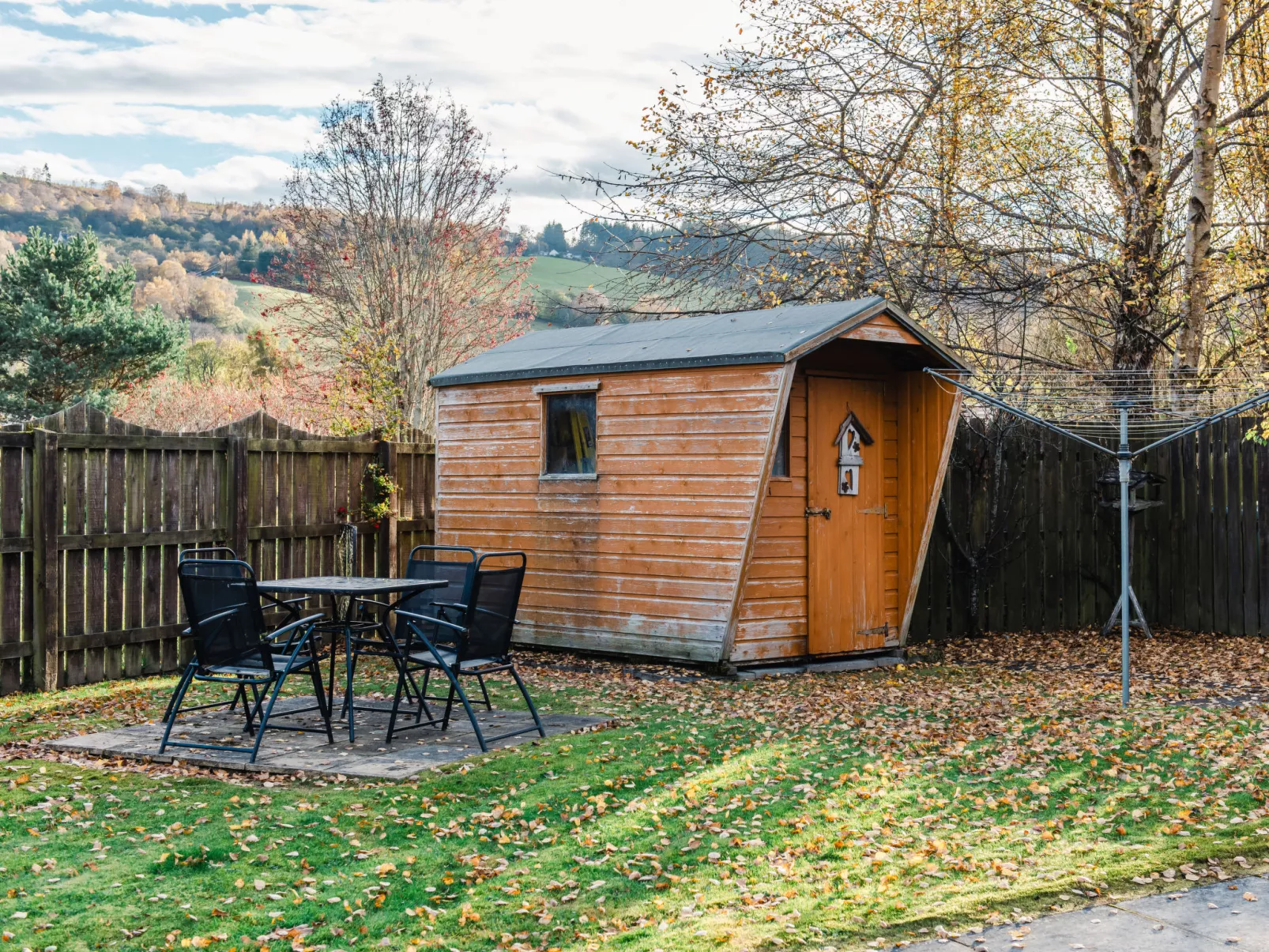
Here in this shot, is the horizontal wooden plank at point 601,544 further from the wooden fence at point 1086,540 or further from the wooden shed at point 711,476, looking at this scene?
the wooden fence at point 1086,540

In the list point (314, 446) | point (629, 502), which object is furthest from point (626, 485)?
point (314, 446)

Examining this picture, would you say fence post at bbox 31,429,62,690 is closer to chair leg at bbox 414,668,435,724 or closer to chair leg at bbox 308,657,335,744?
chair leg at bbox 308,657,335,744

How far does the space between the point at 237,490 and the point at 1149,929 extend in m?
7.95

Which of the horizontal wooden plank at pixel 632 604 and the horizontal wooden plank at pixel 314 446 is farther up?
the horizontal wooden plank at pixel 314 446

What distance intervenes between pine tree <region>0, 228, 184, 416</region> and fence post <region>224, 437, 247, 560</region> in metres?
22.1

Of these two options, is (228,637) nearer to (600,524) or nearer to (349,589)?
(349,589)

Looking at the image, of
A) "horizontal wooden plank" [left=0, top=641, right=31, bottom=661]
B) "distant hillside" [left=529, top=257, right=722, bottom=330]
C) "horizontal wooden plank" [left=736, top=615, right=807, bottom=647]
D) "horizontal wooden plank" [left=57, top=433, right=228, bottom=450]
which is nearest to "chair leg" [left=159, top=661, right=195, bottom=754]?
"horizontal wooden plank" [left=0, top=641, right=31, bottom=661]

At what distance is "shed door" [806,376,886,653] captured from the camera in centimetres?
1000

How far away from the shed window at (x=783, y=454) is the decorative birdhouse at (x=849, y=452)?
53 cm

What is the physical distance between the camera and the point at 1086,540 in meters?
12.8

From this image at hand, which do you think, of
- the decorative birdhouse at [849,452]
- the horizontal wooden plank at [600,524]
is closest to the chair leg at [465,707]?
the horizontal wooden plank at [600,524]

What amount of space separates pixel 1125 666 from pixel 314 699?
17.5 ft

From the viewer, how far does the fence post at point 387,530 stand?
37.7ft

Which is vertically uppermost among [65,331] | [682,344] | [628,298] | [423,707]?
[65,331]
